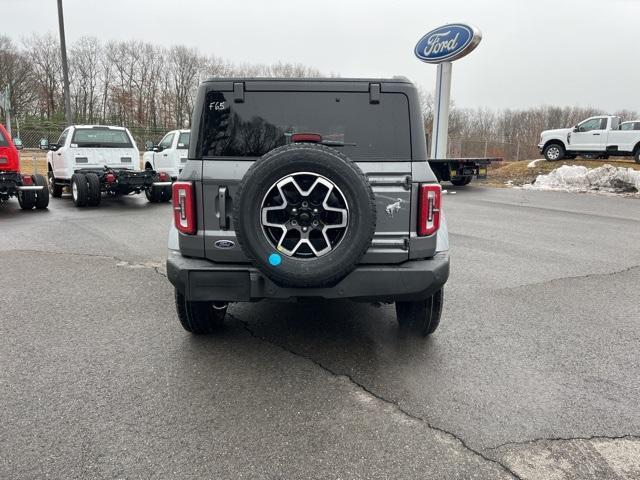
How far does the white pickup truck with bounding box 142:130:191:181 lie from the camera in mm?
14766

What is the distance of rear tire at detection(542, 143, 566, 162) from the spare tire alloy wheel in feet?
73.4

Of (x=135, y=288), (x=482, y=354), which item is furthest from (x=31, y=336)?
(x=482, y=354)

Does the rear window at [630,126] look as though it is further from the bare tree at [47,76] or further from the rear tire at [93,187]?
the bare tree at [47,76]

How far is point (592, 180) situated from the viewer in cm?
1798

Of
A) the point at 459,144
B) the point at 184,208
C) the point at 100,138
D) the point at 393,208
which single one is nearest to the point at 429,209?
the point at 393,208

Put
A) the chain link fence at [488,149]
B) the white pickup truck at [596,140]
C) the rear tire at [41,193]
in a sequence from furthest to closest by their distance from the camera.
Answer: the chain link fence at [488,149], the white pickup truck at [596,140], the rear tire at [41,193]

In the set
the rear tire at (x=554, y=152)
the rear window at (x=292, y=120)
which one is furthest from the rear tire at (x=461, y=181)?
the rear window at (x=292, y=120)

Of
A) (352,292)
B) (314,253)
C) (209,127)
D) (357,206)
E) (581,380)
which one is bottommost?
(581,380)

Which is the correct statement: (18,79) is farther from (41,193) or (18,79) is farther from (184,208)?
(184,208)

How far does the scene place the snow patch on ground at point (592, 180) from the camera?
17.1m

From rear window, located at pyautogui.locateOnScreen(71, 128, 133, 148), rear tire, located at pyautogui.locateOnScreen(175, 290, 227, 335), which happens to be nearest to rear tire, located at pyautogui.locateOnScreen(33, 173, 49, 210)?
rear window, located at pyautogui.locateOnScreen(71, 128, 133, 148)

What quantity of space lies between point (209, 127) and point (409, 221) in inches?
61.8

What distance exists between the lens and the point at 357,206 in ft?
A: 10.0

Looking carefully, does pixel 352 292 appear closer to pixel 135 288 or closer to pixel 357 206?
pixel 357 206
